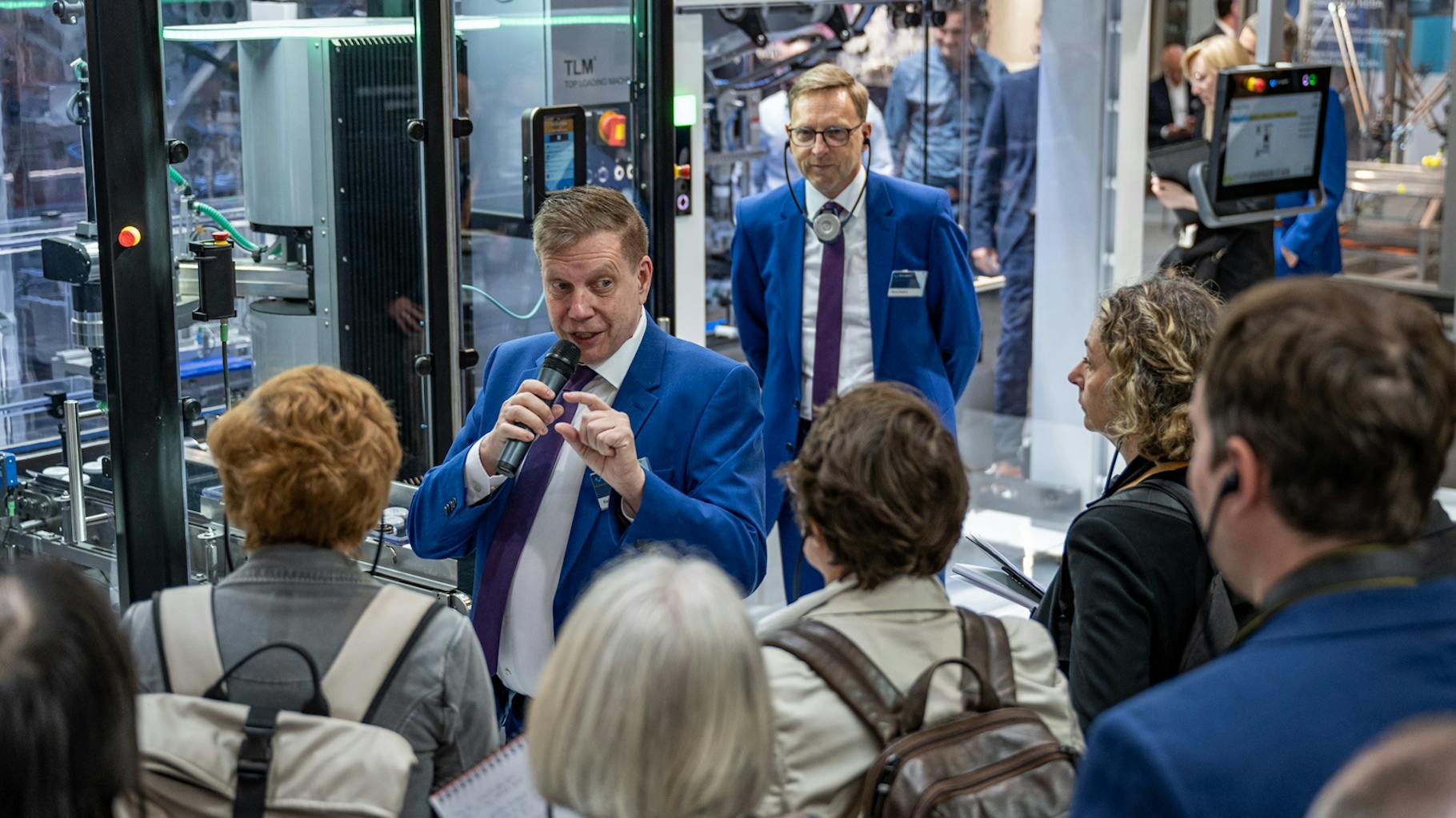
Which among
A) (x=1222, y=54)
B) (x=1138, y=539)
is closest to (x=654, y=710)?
(x=1138, y=539)

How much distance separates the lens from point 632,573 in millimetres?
1376

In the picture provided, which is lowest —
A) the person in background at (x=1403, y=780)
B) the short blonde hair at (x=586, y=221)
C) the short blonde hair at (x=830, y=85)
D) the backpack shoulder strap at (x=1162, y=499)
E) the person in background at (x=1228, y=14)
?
the backpack shoulder strap at (x=1162, y=499)

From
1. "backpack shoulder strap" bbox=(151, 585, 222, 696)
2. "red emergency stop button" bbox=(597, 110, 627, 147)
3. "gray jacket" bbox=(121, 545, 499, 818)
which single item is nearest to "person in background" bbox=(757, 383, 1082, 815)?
"gray jacket" bbox=(121, 545, 499, 818)

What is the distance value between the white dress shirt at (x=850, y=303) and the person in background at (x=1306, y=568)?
2583 mm

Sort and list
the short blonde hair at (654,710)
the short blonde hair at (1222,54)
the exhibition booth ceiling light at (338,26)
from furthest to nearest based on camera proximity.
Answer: the short blonde hair at (1222,54) < the exhibition booth ceiling light at (338,26) < the short blonde hair at (654,710)

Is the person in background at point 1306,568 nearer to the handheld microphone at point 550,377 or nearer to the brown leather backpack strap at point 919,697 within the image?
the brown leather backpack strap at point 919,697

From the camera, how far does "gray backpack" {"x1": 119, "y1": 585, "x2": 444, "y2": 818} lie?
1.57 m

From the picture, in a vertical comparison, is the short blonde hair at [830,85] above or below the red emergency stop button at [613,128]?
above

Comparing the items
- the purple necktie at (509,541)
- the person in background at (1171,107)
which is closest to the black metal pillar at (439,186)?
the purple necktie at (509,541)

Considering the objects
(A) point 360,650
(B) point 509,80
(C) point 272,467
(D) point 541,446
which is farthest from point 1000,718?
(B) point 509,80

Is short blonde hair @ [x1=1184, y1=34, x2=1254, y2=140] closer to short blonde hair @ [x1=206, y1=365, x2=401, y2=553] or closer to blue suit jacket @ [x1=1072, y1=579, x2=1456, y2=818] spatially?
short blonde hair @ [x1=206, y1=365, x2=401, y2=553]

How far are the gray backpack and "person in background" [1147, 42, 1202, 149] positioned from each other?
618cm

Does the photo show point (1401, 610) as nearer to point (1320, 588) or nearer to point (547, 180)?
point (1320, 588)

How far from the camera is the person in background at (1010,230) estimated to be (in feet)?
19.1
